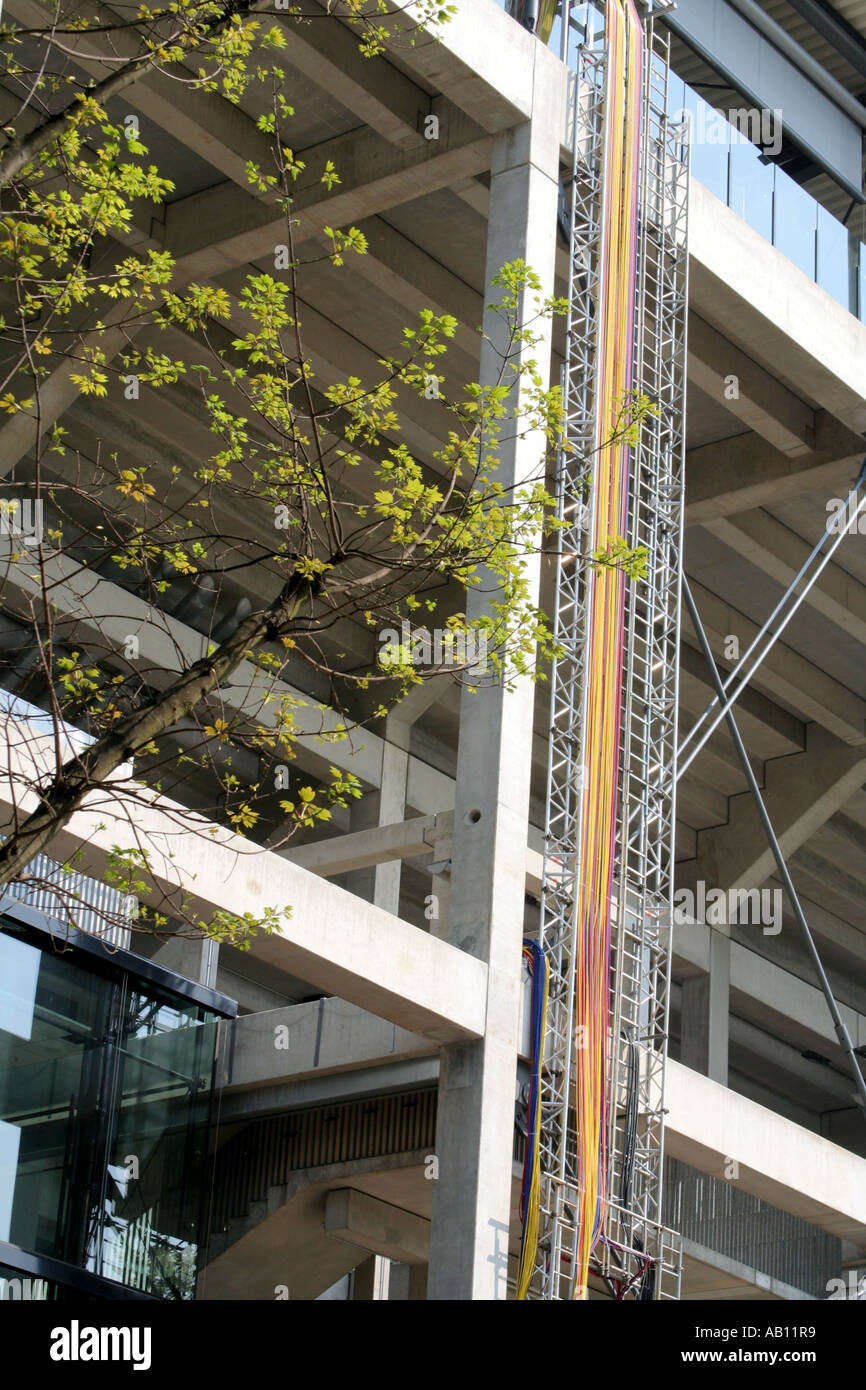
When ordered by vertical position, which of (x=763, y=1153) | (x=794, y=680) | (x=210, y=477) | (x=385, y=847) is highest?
(x=794, y=680)

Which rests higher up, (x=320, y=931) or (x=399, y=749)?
(x=399, y=749)

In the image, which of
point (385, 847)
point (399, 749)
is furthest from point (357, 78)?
point (399, 749)

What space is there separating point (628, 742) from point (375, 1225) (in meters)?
6.40

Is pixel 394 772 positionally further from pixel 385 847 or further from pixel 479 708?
pixel 479 708

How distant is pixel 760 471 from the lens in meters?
25.8

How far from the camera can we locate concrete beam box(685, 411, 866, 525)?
25328 millimetres

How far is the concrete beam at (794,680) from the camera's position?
1187 inches

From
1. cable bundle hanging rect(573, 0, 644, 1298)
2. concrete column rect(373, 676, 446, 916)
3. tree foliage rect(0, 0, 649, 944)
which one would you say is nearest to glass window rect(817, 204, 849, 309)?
cable bundle hanging rect(573, 0, 644, 1298)

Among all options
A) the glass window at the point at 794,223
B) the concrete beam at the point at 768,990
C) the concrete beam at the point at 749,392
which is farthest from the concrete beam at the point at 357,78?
the concrete beam at the point at 768,990

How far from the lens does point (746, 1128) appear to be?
68.5 ft

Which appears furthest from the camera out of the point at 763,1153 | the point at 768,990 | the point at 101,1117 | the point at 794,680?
the point at 768,990

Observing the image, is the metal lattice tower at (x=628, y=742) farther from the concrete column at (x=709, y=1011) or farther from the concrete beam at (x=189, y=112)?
the concrete column at (x=709, y=1011)

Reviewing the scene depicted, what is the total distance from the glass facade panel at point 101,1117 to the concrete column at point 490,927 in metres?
3.47

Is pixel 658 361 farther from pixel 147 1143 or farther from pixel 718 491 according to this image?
pixel 147 1143
